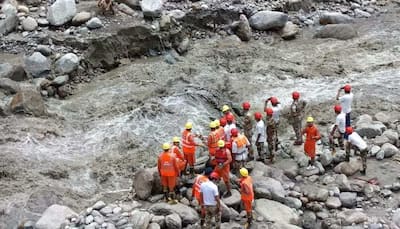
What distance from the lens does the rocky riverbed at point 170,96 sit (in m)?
12.6

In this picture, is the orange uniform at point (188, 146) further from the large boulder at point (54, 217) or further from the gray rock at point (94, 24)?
the gray rock at point (94, 24)

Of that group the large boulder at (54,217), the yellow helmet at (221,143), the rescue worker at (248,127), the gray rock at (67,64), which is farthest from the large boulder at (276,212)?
the gray rock at (67,64)

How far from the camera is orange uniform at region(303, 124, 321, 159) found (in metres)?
13.5

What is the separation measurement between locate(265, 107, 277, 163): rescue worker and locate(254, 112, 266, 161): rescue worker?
152mm

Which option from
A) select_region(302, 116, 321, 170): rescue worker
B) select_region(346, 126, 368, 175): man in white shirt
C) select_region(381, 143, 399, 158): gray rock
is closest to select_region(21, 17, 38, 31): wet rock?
select_region(302, 116, 321, 170): rescue worker

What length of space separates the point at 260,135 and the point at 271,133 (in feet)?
1.01

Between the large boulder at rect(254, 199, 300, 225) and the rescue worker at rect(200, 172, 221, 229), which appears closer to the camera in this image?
the rescue worker at rect(200, 172, 221, 229)

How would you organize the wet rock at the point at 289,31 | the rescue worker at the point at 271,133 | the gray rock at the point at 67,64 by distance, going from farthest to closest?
1. the wet rock at the point at 289,31
2. the gray rock at the point at 67,64
3. the rescue worker at the point at 271,133

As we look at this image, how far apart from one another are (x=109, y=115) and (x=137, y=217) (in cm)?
604

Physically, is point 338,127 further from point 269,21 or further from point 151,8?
point 151,8

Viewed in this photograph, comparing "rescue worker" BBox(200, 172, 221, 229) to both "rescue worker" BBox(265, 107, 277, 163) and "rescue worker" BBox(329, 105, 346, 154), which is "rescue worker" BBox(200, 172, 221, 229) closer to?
"rescue worker" BBox(265, 107, 277, 163)

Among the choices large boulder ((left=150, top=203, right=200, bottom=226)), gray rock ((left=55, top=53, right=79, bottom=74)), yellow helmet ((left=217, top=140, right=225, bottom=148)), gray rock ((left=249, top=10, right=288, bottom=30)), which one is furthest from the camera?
gray rock ((left=249, top=10, right=288, bottom=30))

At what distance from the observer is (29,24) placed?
67.6ft

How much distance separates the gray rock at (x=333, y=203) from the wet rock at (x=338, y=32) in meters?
10.0
